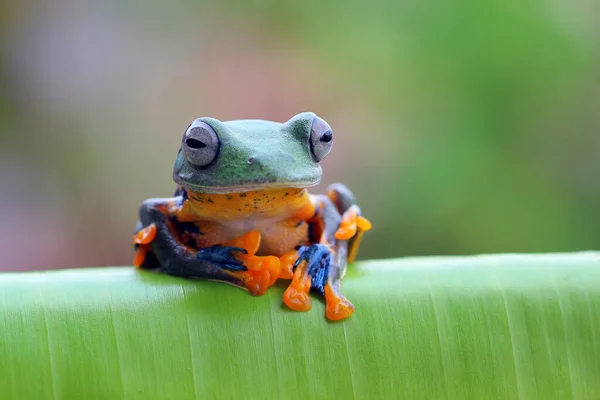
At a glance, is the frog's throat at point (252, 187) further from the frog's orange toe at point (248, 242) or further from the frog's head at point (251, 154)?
the frog's orange toe at point (248, 242)

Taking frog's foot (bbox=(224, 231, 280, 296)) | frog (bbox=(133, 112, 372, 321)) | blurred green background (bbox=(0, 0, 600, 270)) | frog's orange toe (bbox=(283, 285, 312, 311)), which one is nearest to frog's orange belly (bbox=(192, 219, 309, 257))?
frog (bbox=(133, 112, 372, 321))

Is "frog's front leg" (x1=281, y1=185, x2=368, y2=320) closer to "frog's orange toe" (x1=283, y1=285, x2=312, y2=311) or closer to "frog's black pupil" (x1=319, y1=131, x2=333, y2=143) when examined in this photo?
"frog's orange toe" (x1=283, y1=285, x2=312, y2=311)

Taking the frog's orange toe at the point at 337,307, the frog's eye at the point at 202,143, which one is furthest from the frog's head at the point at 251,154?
the frog's orange toe at the point at 337,307

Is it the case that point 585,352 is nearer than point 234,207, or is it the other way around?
point 585,352

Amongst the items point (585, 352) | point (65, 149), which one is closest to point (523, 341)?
point (585, 352)

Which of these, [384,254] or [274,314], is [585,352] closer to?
[274,314]

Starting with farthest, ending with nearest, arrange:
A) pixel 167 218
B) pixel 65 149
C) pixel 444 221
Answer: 1. pixel 65 149
2. pixel 444 221
3. pixel 167 218

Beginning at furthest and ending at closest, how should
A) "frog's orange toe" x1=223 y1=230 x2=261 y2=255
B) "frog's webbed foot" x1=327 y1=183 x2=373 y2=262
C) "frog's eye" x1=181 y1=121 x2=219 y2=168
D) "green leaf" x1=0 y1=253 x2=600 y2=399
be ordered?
"frog's webbed foot" x1=327 y1=183 x2=373 y2=262 → "frog's orange toe" x1=223 y1=230 x2=261 y2=255 → "frog's eye" x1=181 y1=121 x2=219 y2=168 → "green leaf" x1=0 y1=253 x2=600 y2=399
